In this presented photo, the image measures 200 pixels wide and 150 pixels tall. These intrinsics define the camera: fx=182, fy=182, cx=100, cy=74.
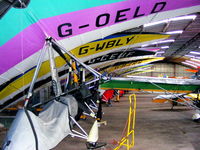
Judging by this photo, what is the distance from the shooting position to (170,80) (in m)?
6.60

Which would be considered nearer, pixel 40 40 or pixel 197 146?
pixel 40 40

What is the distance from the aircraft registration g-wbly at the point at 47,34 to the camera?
2557 mm

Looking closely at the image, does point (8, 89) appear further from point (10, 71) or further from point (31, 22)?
point (31, 22)

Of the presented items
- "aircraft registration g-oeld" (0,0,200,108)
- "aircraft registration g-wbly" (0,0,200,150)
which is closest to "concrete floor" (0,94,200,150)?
"aircraft registration g-wbly" (0,0,200,150)

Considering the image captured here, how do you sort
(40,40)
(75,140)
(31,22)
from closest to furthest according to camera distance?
(31,22), (40,40), (75,140)

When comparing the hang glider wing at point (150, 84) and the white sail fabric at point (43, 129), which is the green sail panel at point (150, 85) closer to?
the hang glider wing at point (150, 84)

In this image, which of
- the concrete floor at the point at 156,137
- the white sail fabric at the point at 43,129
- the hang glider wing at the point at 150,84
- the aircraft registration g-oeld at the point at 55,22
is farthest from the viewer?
the hang glider wing at the point at 150,84

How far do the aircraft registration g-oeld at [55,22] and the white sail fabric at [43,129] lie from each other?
3.96 feet

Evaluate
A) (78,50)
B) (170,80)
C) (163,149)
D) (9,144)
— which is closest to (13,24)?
(9,144)

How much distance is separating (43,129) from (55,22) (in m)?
1.86

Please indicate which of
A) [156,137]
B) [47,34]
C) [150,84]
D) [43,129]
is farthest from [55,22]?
[156,137]

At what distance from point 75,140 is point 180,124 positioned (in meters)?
4.52

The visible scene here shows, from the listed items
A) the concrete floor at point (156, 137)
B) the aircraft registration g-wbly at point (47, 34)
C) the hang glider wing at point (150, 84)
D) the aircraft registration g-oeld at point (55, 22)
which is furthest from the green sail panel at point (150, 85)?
the aircraft registration g-oeld at point (55, 22)

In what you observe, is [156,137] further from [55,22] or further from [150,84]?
[55,22]
